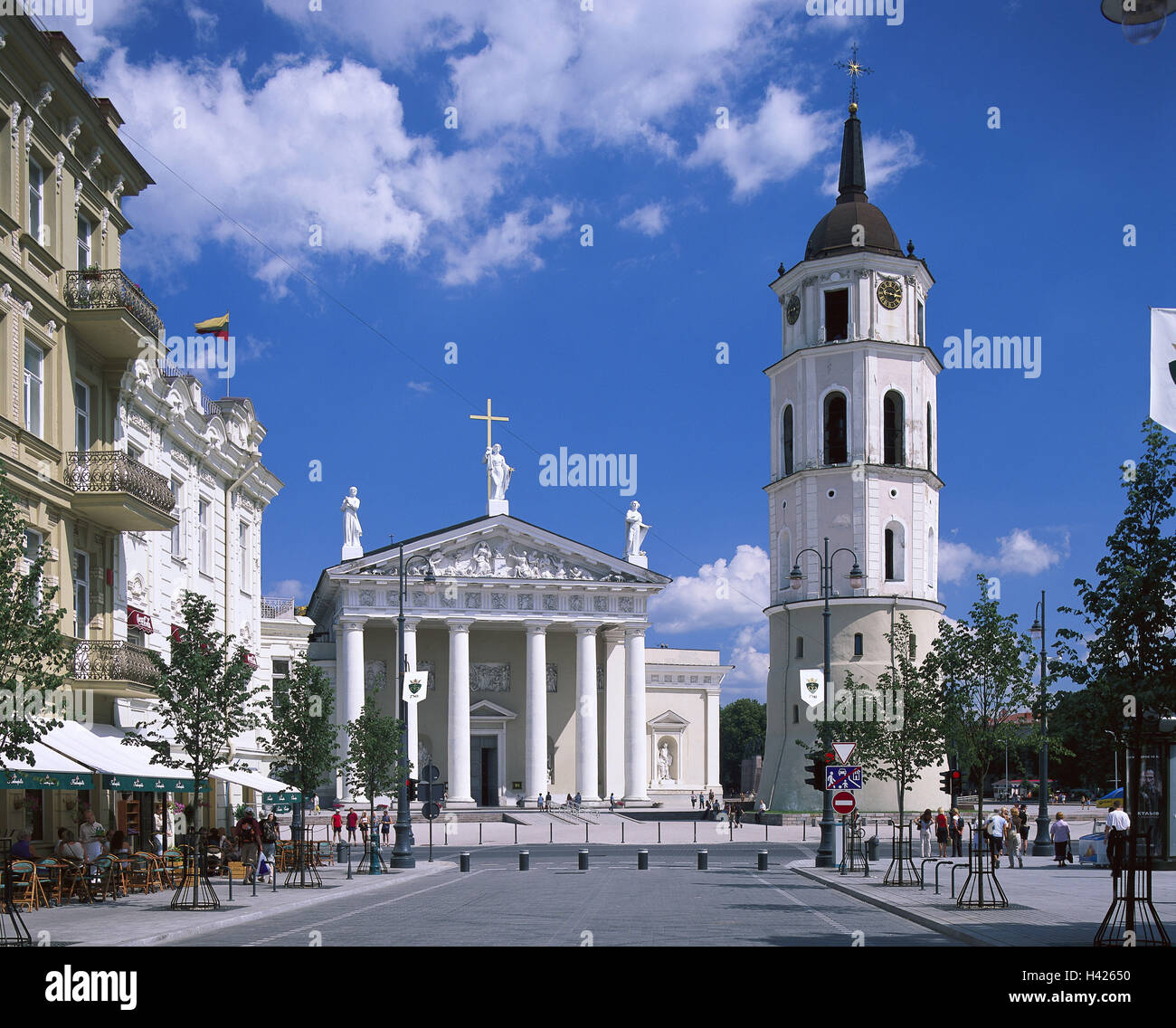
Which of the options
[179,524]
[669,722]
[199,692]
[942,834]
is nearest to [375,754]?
[179,524]

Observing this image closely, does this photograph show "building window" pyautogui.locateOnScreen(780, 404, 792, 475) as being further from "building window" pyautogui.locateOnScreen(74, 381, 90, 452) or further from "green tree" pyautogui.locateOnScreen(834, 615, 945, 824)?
"building window" pyautogui.locateOnScreen(74, 381, 90, 452)

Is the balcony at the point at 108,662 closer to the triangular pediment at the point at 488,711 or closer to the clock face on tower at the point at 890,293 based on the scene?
the clock face on tower at the point at 890,293

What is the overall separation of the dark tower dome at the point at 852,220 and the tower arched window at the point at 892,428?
23.7 feet

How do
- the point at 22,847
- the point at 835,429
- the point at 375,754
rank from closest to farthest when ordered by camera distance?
the point at 22,847
the point at 375,754
the point at 835,429

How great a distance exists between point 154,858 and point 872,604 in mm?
44522

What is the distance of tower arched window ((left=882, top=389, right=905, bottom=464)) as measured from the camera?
71.4 meters

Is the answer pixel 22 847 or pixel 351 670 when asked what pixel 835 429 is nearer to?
pixel 351 670

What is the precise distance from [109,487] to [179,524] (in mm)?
9372

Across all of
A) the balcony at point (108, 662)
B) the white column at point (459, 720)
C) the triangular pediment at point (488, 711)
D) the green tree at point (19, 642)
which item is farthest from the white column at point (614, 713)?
the green tree at point (19, 642)

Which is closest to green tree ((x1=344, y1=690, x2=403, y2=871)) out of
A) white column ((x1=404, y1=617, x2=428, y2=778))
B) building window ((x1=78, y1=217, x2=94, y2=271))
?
building window ((x1=78, y1=217, x2=94, y2=271))

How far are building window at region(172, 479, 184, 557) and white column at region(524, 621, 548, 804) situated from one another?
44.2 meters

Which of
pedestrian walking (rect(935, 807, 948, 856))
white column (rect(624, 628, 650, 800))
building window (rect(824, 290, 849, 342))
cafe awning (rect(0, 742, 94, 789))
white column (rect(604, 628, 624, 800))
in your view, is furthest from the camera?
white column (rect(604, 628, 624, 800))

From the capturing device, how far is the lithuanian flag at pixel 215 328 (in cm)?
4322

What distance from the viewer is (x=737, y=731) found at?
182125 mm
